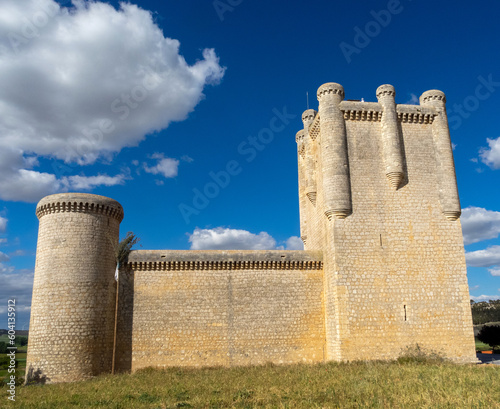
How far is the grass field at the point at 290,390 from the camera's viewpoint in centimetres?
937

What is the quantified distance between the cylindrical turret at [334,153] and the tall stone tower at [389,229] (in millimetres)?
47

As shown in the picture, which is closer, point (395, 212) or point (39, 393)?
point (39, 393)

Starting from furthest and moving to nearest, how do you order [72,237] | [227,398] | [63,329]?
[72,237]
[63,329]
[227,398]

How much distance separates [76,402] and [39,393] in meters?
2.56

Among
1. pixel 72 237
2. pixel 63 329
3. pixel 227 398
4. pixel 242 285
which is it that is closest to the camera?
pixel 227 398

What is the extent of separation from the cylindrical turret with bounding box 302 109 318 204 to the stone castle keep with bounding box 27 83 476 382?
2.03 metres

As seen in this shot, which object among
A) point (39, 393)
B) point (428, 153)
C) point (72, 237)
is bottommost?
point (39, 393)

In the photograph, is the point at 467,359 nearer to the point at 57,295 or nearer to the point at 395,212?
the point at 395,212

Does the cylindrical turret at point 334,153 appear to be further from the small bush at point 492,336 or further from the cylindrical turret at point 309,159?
the small bush at point 492,336

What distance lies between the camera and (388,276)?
16703 mm

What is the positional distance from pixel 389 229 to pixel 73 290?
1327cm

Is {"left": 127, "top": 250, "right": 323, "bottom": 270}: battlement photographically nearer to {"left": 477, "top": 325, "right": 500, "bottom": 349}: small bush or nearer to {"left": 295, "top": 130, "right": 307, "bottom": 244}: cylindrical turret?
{"left": 295, "top": 130, "right": 307, "bottom": 244}: cylindrical turret

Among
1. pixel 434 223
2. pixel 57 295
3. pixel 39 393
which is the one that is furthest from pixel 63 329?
pixel 434 223

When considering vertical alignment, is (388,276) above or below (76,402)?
above
